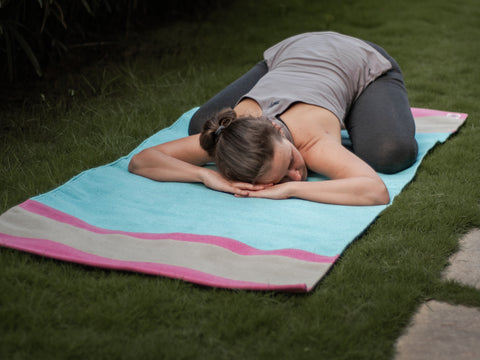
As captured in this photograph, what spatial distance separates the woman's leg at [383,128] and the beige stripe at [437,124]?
0.35 metres

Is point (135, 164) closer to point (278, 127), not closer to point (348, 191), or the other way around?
point (278, 127)

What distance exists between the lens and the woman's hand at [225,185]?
251 cm

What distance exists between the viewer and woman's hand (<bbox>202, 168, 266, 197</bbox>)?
8.23 feet

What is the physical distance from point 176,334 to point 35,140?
6.90 feet

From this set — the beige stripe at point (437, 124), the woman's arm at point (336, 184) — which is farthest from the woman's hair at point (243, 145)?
the beige stripe at point (437, 124)

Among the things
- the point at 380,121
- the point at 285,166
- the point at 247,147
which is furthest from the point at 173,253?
the point at 380,121

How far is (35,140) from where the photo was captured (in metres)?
3.38

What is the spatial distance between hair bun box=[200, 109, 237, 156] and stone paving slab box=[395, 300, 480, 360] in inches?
44.1

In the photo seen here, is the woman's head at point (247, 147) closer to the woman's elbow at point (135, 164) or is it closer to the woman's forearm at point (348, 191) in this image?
the woman's forearm at point (348, 191)

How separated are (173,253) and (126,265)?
0.63 ft

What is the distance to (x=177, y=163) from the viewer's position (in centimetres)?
274

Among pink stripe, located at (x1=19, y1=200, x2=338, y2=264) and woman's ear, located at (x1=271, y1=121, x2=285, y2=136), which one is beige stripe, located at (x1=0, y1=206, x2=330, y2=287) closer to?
pink stripe, located at (x1=19, y1=200, x2=338, y2=264)

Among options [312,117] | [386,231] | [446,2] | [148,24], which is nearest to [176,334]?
[386,231]

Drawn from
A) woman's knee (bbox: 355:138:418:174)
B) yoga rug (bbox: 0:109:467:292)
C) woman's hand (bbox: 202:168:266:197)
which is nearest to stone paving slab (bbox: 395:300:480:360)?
yoga rug (bbox: 0:109:467:292)
